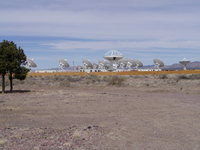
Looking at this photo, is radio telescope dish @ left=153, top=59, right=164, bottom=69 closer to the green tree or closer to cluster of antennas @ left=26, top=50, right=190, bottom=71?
Answer: cluster of antennas @ left=26, top=50, right=190, bottom=71

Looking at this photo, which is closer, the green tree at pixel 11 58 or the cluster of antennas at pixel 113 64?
the green tree at pixel 11 58

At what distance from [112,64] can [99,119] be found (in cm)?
10976

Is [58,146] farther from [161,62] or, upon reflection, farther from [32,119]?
[161,62]

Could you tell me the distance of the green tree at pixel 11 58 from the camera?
148ft

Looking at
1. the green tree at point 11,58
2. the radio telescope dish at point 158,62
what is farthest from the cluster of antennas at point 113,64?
the green tree at point 11,58

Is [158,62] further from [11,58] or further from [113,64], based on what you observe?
[11,58]

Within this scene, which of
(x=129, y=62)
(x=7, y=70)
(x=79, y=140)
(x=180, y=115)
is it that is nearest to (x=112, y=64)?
(x=129, y=62)

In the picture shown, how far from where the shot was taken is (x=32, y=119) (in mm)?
20594

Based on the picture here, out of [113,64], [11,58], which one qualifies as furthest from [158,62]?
[11,58]

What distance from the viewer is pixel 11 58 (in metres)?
45.6

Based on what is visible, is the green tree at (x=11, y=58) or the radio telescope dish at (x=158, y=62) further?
the radio telescope dish at (x=158, y=62)

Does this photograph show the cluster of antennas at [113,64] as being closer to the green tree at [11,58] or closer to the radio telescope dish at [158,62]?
the radio telescope dish at [158,62]

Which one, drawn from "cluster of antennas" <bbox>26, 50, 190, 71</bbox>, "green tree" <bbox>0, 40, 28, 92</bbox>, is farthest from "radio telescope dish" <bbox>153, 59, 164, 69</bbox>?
"green tree" <bbox>0, 40, 28, 92</bbox>

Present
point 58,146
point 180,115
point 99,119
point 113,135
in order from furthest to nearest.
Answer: point 180,115, point 99,119, point 113,135, point 58,146
